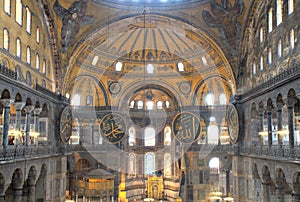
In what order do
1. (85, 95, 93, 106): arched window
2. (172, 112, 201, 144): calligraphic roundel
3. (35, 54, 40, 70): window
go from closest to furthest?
(35, 54, 40, 70): window
(172, 112, 201, 144): calligraphic roundel
(85, 95, 93, 106): arched window

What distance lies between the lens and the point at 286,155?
15.6 meters

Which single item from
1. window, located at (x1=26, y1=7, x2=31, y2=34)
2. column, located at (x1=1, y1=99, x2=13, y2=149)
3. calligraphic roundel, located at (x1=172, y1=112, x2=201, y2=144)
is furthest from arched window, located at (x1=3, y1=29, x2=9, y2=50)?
calligraphic roundel, located at (x1=172, y1=112, x2=201, y2=144)

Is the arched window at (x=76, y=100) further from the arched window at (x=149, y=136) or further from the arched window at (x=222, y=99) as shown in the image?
the arched window at (x=222, y=99)

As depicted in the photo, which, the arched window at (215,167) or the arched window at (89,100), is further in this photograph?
the arched window at (215,167)

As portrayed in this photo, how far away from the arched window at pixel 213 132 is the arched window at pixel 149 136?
19.9 ft

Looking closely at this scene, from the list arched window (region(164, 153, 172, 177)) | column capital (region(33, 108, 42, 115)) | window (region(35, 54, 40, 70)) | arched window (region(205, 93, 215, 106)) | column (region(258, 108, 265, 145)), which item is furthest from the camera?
arched window (region(164, 153, 172, 177))

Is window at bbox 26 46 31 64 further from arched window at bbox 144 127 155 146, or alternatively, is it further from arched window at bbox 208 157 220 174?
arched window at bbox 208 157 220 174

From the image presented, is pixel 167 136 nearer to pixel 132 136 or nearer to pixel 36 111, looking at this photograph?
pixel 132 136

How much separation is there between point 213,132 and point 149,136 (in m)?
6.78

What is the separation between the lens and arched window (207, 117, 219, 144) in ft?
100

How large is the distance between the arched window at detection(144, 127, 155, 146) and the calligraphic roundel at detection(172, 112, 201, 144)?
935 centimetres

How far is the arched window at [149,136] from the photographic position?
34875mm

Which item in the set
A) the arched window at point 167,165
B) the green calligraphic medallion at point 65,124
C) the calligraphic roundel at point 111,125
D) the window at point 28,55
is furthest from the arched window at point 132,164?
the window at point 28,55

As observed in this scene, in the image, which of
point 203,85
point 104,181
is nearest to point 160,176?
point 104,181
